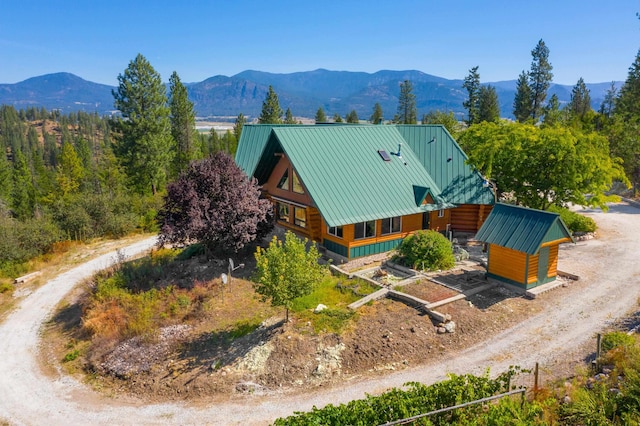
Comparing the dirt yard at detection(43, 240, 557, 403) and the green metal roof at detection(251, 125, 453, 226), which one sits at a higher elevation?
the green metal roof at detection(251, 125, 453, 226)

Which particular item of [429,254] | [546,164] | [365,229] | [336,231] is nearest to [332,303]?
[336,231]

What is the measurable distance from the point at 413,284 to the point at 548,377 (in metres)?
7.76

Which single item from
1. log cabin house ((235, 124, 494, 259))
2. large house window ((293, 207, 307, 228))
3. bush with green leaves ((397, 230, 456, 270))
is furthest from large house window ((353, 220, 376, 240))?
large house window ((293, 207, 307, 228))

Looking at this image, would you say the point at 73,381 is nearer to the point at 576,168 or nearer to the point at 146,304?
the point at 146,304

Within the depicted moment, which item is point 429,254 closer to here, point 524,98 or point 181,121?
point 181,121

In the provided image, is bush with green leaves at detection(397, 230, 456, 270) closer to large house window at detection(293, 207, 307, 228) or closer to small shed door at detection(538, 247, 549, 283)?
small shed door at detection(538, 247, 549, 283)

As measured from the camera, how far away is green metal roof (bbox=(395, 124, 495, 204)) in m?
26.6

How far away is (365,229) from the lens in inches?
939

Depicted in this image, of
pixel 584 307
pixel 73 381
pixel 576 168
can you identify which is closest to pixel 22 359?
pixel 73 381

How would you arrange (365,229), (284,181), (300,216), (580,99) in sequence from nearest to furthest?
1. (365,229)
2. (300,216)
3. (284,181)
4. (580,99)

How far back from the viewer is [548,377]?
1341cm

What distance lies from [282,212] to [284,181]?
255 cm

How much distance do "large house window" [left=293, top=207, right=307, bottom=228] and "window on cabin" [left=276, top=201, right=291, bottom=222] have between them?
2.83ft

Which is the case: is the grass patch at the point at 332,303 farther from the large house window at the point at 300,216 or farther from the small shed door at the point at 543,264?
the small shed door at the point at 543,264
